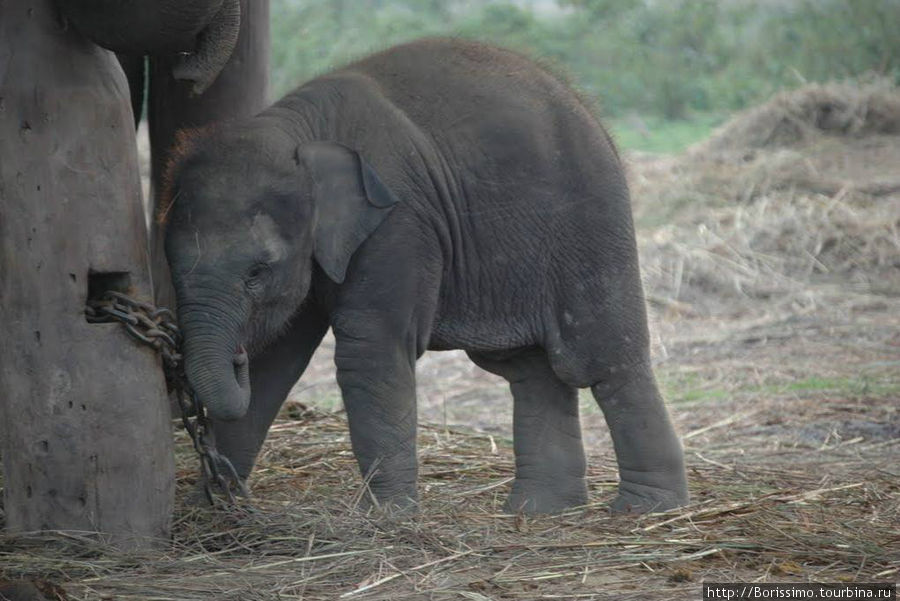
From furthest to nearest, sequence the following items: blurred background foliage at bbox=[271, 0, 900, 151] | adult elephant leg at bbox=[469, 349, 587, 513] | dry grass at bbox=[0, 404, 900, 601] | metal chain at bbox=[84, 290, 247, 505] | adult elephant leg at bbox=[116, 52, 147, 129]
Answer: blurred background foliage at bbox=[271, 0, 900, 151] < adult elephant leg at bbox=[116, 52, 147, 129] < adult elephant leg at bbox=[469, 349, 587, 513] < metal chain at bbox=[84, 290, 247, 505] < dry grass at bbox=[0, 404, 900, 601]

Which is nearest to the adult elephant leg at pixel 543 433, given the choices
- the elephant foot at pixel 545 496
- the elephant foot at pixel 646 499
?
the elephant foot at pixel 545 496

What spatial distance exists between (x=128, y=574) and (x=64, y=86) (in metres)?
1.78

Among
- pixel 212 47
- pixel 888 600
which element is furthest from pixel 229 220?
pixel 888 600

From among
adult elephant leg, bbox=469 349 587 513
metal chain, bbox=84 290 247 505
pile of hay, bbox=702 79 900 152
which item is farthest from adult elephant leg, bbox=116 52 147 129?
pile of hay, bbox=702 79 900 152

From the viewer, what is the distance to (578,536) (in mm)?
5855

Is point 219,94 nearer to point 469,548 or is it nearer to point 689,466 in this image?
point 469,548

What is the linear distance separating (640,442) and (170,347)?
2.26 m

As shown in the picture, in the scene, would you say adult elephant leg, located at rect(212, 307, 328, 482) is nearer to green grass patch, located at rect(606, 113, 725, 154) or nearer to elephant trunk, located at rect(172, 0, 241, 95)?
elephant trunk, located at rect(172, 0, 241, 95)

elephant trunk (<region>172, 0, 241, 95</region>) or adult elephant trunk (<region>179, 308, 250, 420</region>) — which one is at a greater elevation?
elephant trunk (<region>172, 0, 241, 95</region>)

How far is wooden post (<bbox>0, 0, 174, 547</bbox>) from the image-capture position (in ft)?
17.2

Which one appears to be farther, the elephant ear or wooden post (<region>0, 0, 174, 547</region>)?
the elephant ear

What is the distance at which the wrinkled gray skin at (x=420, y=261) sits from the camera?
18.6 ft

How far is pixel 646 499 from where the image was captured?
21.3 feet

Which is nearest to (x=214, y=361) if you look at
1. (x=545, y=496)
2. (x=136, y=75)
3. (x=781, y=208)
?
(x=545, y=496)
